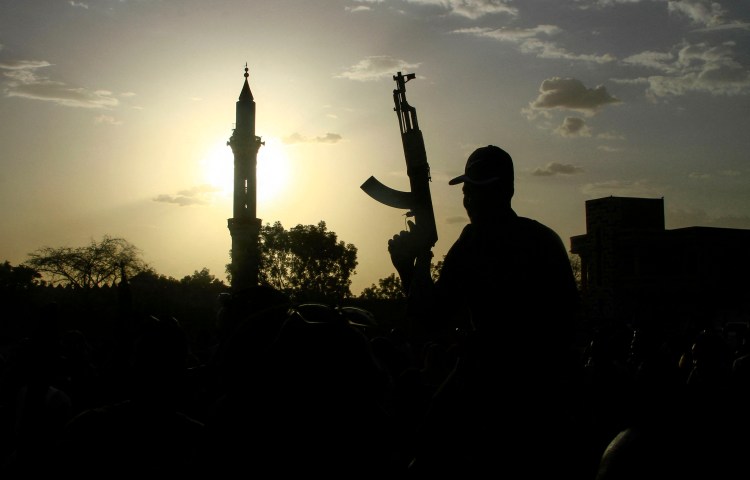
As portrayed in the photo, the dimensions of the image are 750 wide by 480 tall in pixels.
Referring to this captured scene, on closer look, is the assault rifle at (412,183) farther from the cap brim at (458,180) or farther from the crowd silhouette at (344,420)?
the crowd silhouette at (344,420)

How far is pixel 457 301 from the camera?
10.6 feet

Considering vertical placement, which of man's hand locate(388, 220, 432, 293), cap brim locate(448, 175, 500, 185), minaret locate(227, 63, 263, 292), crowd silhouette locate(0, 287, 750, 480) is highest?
minaret locate(227, 63, 263, 292)

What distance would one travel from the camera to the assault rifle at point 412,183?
434 centimetres

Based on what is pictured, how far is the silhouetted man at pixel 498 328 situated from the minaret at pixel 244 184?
59.4 m

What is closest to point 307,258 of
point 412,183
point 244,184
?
point 244,184

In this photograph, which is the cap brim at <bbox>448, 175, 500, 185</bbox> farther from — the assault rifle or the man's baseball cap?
the assault rifle

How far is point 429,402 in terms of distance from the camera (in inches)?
124

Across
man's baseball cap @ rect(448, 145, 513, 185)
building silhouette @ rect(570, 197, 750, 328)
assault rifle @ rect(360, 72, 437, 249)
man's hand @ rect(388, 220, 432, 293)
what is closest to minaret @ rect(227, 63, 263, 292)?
building silhouette @ rect(570, 197, 750, 328)

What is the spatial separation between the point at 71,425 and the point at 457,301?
66.8 inches

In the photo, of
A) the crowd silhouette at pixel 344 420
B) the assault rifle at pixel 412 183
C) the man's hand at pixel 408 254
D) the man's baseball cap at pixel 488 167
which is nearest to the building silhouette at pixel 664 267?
the assault rifle at pixel 412 183

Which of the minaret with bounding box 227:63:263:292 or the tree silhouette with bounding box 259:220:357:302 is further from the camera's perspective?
the tree silhouette with bounding box 259:220:357:302

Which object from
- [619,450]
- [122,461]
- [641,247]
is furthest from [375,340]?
[641,247]

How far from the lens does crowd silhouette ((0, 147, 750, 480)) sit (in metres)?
2.11

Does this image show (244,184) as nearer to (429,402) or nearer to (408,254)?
(408,254)
